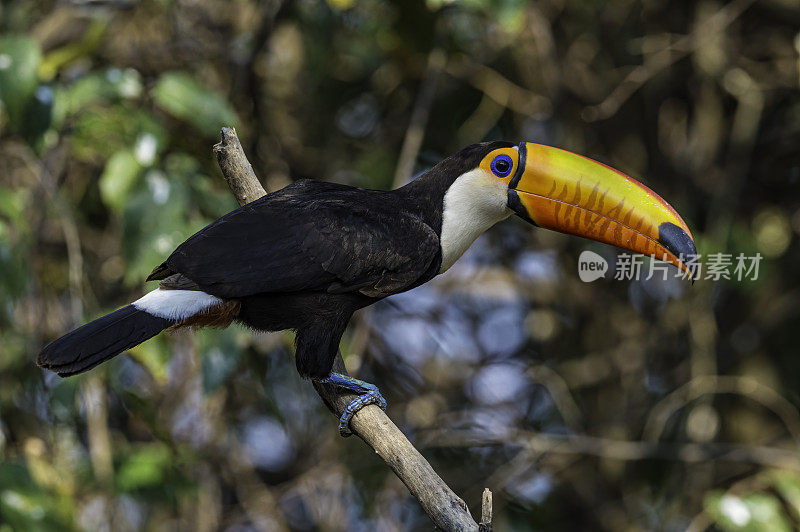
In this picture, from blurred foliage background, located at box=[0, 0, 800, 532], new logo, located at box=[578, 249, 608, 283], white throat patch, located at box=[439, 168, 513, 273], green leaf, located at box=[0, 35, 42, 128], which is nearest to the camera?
white throat patch, located at box=[439, 168, 513, 273]

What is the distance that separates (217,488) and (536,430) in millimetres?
1608

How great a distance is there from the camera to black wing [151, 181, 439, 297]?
2.40 meters

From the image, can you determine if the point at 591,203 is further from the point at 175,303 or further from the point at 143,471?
the point at 143,471

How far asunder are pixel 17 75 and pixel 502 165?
149 centimetres

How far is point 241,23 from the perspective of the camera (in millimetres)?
4633

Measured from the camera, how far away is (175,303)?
2350 millimetres

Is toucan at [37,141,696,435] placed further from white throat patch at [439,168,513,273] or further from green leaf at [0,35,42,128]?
green leaf at [0,35,42,128]

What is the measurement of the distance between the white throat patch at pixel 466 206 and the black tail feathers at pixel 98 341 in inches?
33.4

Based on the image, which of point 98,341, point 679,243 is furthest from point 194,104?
point 679,243

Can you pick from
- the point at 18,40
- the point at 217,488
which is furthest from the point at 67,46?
the point at 217,488

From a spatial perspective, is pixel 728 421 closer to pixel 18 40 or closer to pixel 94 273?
pixel 94 273

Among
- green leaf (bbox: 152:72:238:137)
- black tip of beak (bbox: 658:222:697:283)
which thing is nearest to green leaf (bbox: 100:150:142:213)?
green leaf (bbox: 152:72:238:137)

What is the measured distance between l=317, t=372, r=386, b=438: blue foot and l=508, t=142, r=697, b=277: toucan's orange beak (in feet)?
2.28

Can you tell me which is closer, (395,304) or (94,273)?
(94,273)
